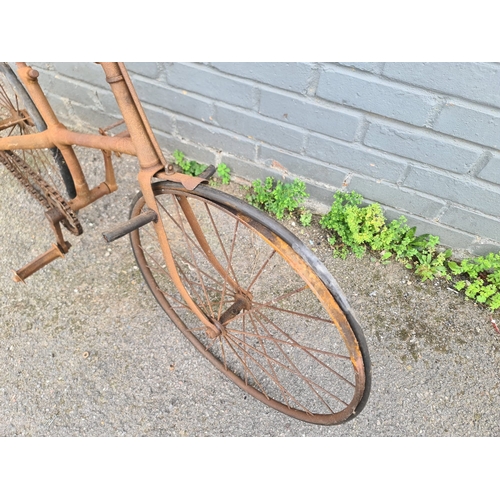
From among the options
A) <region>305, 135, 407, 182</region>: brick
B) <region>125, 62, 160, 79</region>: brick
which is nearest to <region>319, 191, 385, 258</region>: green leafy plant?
<region>305, 135, 407, 182</region>: brick

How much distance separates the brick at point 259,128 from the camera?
84.7 inches

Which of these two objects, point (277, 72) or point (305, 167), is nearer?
point (277, 72)

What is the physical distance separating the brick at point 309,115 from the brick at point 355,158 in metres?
0.06

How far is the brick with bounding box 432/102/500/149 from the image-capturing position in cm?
169

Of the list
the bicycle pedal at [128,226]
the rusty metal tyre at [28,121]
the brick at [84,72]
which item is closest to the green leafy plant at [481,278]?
the bicycle pedal at [128,226]

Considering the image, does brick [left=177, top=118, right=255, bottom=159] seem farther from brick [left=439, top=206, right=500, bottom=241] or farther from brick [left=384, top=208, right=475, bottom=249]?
brick [left=439, top=206, right=500, bottom=241]

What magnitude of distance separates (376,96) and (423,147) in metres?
0.34

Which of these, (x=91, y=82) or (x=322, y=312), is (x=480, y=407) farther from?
(x=91, y=82)

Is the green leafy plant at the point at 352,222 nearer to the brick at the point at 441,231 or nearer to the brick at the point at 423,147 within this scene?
the brick at the point at 441,231

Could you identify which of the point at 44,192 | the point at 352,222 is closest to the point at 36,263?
the point at 44,192

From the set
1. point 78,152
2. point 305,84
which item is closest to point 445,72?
point 305,84

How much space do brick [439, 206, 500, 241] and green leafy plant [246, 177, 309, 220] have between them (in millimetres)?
770

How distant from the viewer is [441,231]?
222cm

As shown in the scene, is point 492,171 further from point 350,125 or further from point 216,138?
point 216,138
